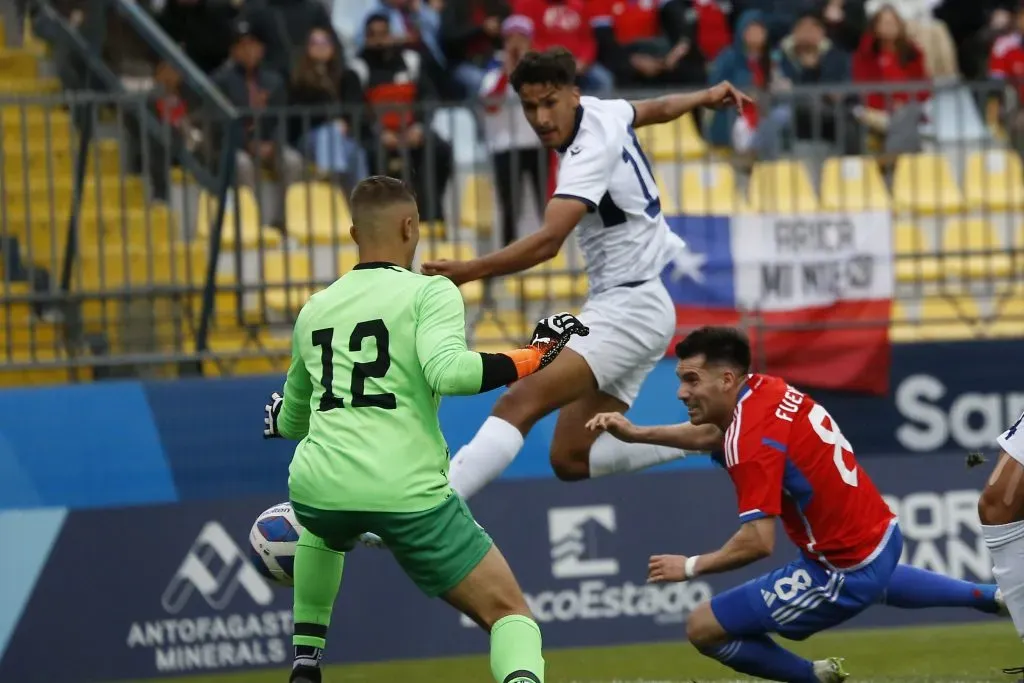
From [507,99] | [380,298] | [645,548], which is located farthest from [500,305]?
[380,298]

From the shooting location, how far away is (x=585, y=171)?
7965mm

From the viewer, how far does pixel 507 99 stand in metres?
12.2

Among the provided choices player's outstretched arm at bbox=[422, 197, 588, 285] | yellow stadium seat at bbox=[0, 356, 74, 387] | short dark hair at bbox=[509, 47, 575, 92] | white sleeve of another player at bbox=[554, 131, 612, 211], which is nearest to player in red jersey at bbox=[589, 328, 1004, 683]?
player's outstretched arm at bbox=[422, 197, 588, 285]

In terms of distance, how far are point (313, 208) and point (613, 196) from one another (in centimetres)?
437

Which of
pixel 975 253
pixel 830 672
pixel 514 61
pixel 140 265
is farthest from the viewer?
pixel 514 61

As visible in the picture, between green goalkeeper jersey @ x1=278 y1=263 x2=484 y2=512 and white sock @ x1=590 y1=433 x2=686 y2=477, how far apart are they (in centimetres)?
232

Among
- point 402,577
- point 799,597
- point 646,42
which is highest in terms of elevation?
point 646,42

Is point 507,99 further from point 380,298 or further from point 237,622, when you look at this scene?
point 380,298

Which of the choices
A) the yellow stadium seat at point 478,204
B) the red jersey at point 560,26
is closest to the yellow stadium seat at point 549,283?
the yellow stadium seat at point 478,204

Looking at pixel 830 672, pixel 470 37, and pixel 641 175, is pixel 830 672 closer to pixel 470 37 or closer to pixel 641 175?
pixel 641 175

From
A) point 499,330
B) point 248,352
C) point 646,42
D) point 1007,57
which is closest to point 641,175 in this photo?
point 499,330

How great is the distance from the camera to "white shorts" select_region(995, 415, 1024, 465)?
20.6 ft

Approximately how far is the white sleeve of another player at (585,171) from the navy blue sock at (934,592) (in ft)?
6.93

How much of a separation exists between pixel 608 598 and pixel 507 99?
11.7 feet
